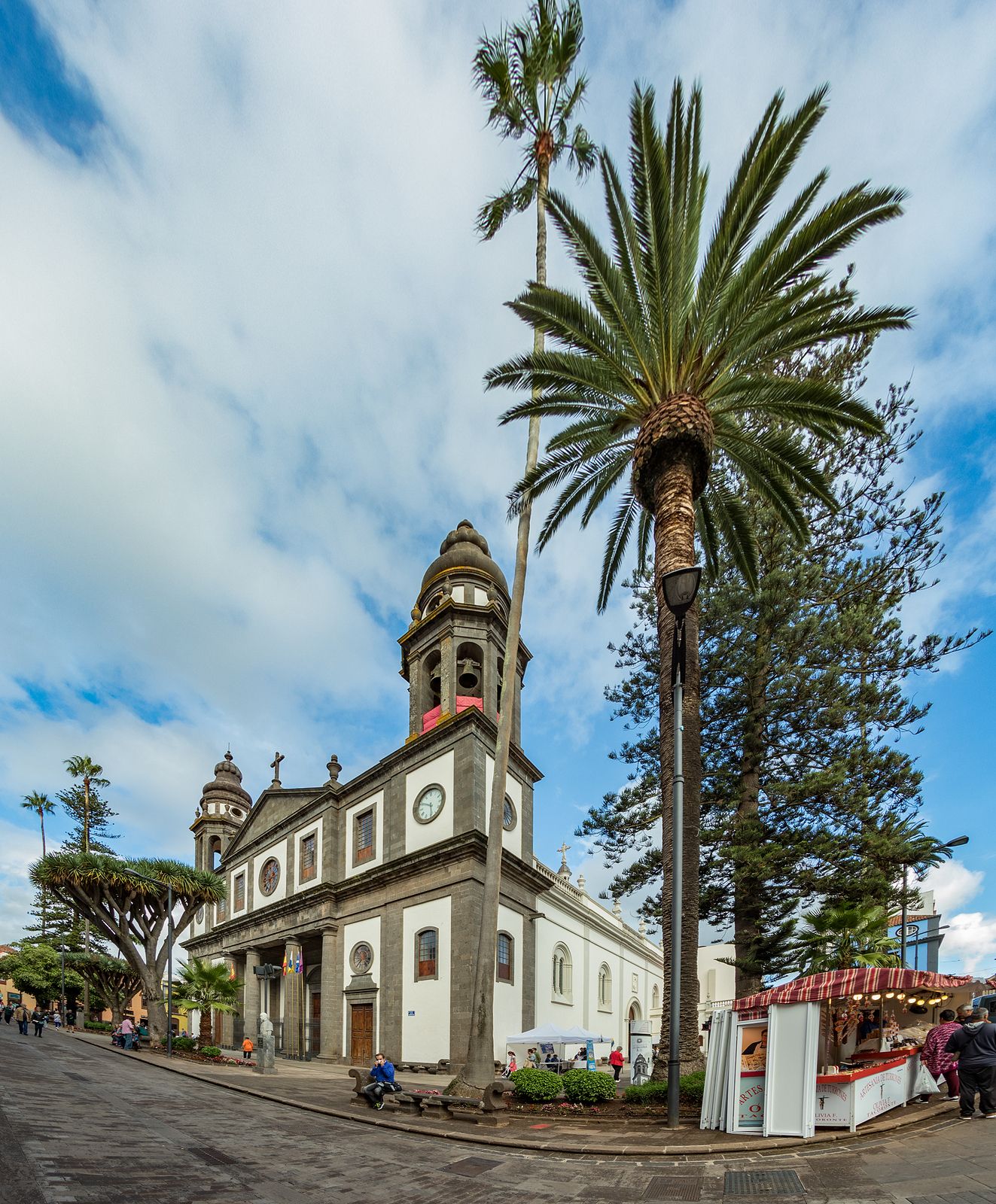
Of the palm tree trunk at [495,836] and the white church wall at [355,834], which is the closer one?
the palm tree trunk at [495,836]

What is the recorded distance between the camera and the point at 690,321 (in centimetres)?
1387

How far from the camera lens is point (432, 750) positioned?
26.7 m

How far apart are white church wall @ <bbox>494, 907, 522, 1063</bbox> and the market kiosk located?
557 inches

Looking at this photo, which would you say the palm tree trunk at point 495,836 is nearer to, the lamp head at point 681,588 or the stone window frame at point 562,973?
the lamp head at point 681,588

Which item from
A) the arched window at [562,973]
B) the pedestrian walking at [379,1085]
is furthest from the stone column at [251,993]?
the pedestrian walking at [379,1085]

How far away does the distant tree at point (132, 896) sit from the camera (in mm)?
29594

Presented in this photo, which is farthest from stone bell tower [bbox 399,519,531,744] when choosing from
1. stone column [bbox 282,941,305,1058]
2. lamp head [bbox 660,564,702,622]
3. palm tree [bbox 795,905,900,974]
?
lamp head [bbox 660,564,702,622]

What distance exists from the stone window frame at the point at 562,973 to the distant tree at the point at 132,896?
1580cm

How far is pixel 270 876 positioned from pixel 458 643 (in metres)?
17.4

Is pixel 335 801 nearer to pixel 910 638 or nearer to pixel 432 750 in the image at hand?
pixel 432 750

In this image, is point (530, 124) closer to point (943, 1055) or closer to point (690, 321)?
point (690, 321)

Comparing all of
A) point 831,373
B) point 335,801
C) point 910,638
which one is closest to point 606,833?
point 910,638

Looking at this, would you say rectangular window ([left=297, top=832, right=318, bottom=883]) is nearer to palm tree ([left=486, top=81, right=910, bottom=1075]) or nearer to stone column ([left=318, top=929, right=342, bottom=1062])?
stone column ([left=318, top=929, right=342, bottom=1062])

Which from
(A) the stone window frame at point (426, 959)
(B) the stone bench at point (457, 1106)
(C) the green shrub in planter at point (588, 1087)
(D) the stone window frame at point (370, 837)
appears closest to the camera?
(B) the stone bench at point (457, 1106)
